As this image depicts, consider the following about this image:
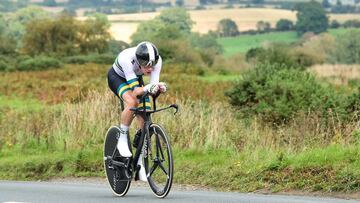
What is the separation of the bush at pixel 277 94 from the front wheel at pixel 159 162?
13921 mm

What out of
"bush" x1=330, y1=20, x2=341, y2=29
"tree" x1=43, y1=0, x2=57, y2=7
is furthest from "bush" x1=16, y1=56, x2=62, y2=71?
"tree" x1=43, y1=0, x2=57, y2=7

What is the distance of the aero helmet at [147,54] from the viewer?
40.7 feet

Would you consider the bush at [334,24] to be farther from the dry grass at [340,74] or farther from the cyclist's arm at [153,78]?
the cyclist's arm at [153,78]

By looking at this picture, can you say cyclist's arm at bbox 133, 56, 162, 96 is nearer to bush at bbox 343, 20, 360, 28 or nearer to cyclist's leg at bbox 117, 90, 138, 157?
cyclist's leg at bbox 117, 90, 138, 157

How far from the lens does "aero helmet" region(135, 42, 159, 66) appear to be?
12398mm

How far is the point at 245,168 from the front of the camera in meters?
14.6

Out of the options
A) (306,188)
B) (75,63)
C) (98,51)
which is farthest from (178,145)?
(98,51)

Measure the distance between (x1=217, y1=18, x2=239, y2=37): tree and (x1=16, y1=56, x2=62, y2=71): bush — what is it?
71265 mm

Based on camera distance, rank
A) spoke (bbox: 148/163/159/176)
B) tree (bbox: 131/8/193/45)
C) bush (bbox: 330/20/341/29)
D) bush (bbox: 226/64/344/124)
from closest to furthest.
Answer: spoke (bbox: 148/163/159/176), bush (bbox: 226/64/344/124), tree (bbox: 131/8/193/45), bush (bbox: 330/20/341/29)

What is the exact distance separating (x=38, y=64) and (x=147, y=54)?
66300mm

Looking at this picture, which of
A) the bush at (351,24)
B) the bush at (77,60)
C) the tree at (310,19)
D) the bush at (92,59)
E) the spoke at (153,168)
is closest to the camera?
the spoke at (153,168)

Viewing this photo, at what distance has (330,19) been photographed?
16712cm

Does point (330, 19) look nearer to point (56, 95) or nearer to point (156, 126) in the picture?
point (56, 95)

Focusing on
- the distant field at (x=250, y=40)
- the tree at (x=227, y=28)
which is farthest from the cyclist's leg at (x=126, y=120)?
the tree at (x=227, y=28)
